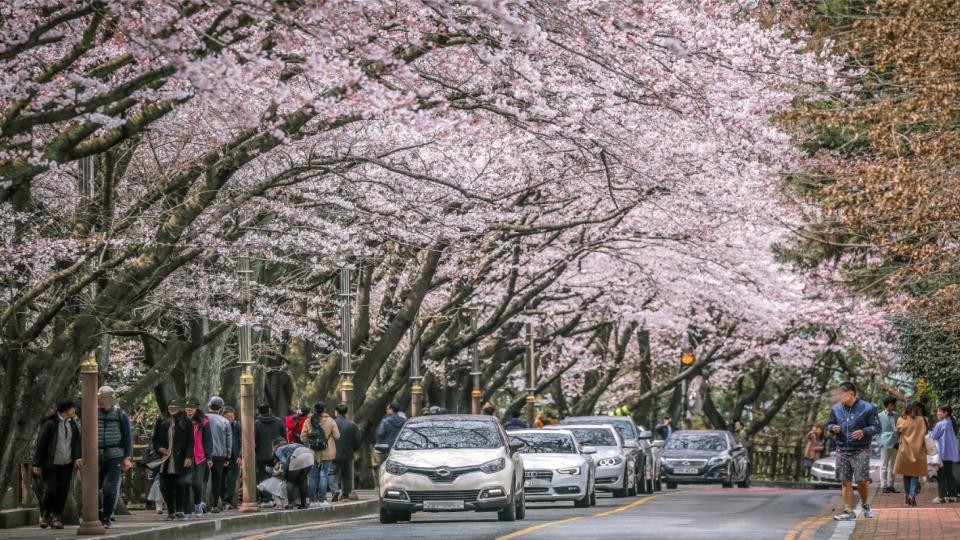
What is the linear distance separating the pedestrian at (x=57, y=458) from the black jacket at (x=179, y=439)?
5.74ft

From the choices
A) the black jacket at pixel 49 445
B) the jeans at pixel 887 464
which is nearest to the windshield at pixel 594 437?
the jeans at pixel 887 464

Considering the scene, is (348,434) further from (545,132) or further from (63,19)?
(63,19)

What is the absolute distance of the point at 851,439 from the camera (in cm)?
1888

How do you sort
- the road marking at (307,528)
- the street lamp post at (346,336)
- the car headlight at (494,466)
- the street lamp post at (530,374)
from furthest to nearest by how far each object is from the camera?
the street lamp post at (530,374), the street lamp post at (346,336), the car headlight at (494,466), the road marking at (307,528)

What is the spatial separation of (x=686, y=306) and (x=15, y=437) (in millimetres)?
28881

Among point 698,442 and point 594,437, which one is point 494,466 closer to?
point 594,437

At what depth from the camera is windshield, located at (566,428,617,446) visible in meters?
30.8

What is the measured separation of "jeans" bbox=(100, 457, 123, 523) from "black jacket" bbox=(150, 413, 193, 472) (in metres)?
1.44

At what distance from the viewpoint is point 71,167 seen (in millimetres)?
21891

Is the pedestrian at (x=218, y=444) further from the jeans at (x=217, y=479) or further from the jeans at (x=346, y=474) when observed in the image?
the jeans at (x=346, y=474)

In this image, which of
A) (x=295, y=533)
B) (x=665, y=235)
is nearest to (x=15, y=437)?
(x=295, y=533)

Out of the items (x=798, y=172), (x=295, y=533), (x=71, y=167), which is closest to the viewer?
(x=295, y=533)

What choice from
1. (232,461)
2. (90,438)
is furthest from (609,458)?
(90,438)

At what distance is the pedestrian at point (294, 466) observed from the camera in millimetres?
22438
